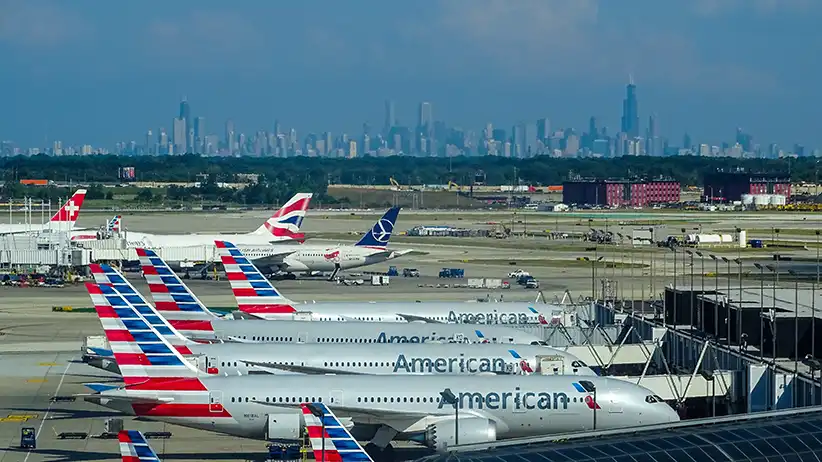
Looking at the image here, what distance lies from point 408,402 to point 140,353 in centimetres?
894

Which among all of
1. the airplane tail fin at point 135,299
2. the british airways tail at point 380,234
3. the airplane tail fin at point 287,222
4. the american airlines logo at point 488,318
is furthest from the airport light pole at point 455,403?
the airplane tail fin at point 287,222

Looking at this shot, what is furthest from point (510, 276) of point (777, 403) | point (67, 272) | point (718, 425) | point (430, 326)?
point (718, 425)

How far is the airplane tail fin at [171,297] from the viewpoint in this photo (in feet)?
204

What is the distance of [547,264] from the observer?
139750 millimetres

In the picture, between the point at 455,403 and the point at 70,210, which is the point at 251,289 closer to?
the point at 455,403

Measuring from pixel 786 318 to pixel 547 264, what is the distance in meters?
85.5

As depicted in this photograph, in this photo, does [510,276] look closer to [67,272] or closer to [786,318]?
[67,272]

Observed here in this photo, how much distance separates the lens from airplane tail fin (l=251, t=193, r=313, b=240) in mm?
128962

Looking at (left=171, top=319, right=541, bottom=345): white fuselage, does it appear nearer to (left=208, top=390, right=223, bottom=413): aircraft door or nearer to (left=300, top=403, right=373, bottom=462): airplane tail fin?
(left=208, top=390, right=223, bottom=413): aircraft door

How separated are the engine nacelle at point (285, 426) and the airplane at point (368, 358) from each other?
6.54 meters

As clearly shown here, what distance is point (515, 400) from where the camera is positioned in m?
44.3

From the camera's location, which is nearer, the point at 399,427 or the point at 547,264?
the point at 399,427

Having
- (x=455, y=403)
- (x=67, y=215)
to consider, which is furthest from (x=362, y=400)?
(x=67, y=215)

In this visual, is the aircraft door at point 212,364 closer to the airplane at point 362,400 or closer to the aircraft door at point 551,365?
the airplane at point 362,400
